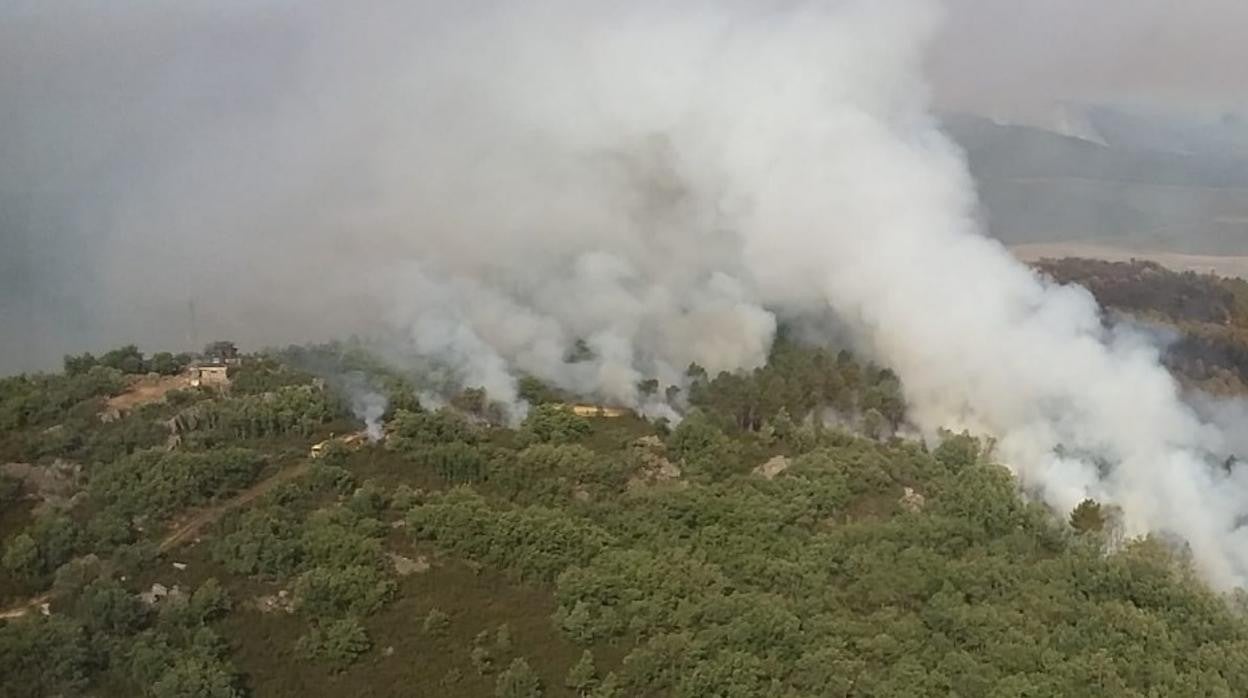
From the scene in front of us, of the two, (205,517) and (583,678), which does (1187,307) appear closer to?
(583,678)

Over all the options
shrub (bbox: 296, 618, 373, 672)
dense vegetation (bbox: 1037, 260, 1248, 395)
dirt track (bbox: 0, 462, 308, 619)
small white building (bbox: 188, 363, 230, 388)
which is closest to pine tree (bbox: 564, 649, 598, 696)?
shrub (bbox: 296, 618, 373, 672)

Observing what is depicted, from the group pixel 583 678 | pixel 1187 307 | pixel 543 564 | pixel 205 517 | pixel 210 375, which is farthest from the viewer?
pixel 1187 307

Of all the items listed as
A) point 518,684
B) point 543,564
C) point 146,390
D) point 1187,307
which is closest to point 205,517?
point 543,564

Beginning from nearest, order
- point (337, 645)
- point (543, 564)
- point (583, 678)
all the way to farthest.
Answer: point (583, 678), point (337, 645), point (543, 564)

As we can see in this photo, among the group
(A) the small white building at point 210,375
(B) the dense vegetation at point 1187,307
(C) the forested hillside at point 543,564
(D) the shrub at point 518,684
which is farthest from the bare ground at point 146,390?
(B) the dense vegetation at point 1187,307

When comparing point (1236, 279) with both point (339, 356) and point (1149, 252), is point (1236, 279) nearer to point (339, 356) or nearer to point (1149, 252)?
point (1149, 252)

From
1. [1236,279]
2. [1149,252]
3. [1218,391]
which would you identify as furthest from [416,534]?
[1149,252]
